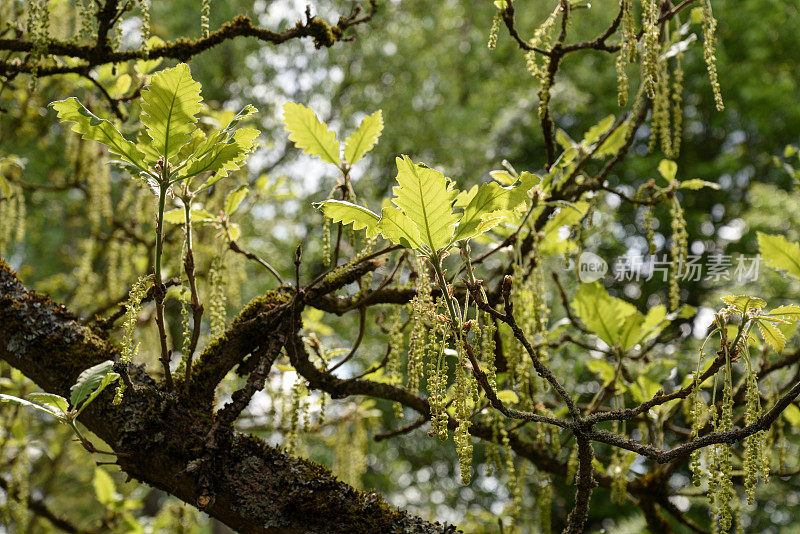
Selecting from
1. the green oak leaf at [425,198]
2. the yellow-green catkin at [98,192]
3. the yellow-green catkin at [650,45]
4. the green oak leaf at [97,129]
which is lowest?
the green oak leaf at [425,198]

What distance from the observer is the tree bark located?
53.4 inches

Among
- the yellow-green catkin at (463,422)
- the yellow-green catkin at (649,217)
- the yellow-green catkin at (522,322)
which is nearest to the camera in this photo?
the yellow-green catkin at (463,422)

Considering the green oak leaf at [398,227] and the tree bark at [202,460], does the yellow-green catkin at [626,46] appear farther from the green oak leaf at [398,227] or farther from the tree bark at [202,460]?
the tree bark at [202,460]

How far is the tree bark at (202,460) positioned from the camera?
4.45 ft

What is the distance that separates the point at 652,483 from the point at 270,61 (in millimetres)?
7004

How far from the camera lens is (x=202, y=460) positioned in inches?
52.5

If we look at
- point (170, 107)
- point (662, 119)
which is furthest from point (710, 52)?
point (170, 107)

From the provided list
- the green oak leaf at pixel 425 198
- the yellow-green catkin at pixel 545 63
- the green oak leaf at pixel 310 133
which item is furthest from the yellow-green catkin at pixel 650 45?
the green oak leaf at pixel 310 133

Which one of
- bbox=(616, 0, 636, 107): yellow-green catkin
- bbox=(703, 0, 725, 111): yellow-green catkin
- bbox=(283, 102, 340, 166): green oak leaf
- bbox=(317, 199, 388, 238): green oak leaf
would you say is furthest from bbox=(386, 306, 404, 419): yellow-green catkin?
bbox=(703, 0, 725, 111): yellow-green catkin

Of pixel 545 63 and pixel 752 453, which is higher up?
pixel 545 63

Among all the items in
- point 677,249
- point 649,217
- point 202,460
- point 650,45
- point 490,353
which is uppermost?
point 650,45

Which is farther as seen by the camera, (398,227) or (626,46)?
(626,46)

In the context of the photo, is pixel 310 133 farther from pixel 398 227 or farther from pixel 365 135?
pixel 398 227

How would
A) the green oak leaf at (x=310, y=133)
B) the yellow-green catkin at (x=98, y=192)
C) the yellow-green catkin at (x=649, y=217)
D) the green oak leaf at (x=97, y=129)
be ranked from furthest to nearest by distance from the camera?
the yellow-green catkin at (x=98, y=192), the yellow-green catkin at (x=649, y=217), the green oak leaf at (x=310, y=133), the green oak leaf at (x=97, y=129)
